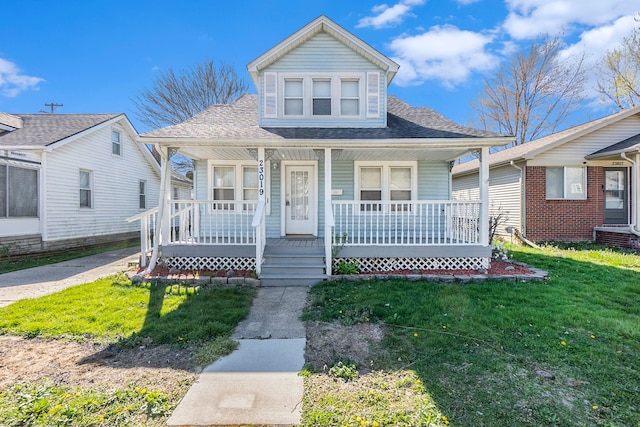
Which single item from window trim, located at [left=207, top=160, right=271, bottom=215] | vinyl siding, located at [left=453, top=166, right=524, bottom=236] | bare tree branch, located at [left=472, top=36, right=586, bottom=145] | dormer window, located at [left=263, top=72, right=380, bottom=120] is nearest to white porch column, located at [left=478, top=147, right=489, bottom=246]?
dormer window, located at [left=263, top=72, right=380, bottom=120]

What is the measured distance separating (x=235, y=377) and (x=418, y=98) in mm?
18713

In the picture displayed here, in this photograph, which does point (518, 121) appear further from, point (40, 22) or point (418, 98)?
point (40, 22)

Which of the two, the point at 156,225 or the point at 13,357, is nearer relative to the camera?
the point at 13,357

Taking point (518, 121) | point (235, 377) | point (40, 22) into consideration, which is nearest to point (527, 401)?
point (235, 377)

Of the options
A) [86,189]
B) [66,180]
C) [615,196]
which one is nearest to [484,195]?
[615,196]

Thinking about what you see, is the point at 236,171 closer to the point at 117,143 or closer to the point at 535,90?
the point at 117,143

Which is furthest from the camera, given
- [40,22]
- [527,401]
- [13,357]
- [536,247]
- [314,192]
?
[40,22]

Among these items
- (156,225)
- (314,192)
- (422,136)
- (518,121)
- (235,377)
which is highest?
(518,121)

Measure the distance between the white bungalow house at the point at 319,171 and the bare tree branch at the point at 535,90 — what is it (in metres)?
16.4

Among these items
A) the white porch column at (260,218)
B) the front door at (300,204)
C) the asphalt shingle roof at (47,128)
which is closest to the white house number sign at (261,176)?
the white porch column at (260,218)

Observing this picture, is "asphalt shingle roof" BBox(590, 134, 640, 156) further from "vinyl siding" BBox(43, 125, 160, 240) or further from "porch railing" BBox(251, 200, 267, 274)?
"vinyl siding" BBox(43, 125, 160, 240)

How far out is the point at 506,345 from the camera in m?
3.68

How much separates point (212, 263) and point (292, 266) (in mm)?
2008

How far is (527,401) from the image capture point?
2678mm
